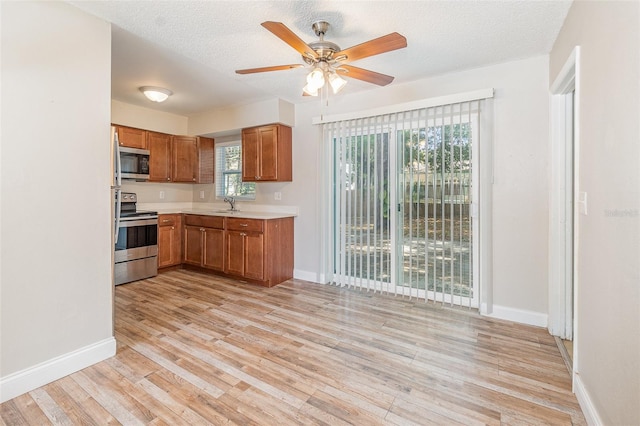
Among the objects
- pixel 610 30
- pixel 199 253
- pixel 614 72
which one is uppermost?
pixel 610 30

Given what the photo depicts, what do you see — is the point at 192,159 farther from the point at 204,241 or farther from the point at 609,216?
the point at 609,216

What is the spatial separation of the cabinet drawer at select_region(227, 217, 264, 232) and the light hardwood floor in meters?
1.07

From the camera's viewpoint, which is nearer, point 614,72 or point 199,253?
point 614,72

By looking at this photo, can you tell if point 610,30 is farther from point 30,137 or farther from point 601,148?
point 30,137

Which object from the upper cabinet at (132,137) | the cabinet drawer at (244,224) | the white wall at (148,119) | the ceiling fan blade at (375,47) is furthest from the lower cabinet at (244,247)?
the ceiling fan blade at (375,47)

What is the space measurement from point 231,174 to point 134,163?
1402mm

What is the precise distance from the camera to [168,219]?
15.2ft

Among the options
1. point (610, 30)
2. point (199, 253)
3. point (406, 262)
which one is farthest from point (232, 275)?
point (610, 30)

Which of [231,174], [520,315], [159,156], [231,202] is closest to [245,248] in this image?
[231,202]

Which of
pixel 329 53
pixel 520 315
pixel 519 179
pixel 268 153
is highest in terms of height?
pixel 329 53

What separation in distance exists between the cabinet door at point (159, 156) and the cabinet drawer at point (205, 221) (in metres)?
0.73

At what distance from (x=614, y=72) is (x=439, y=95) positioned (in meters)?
1.98

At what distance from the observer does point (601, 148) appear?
1.51 meters

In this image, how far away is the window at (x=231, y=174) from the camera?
4980 millimetres
